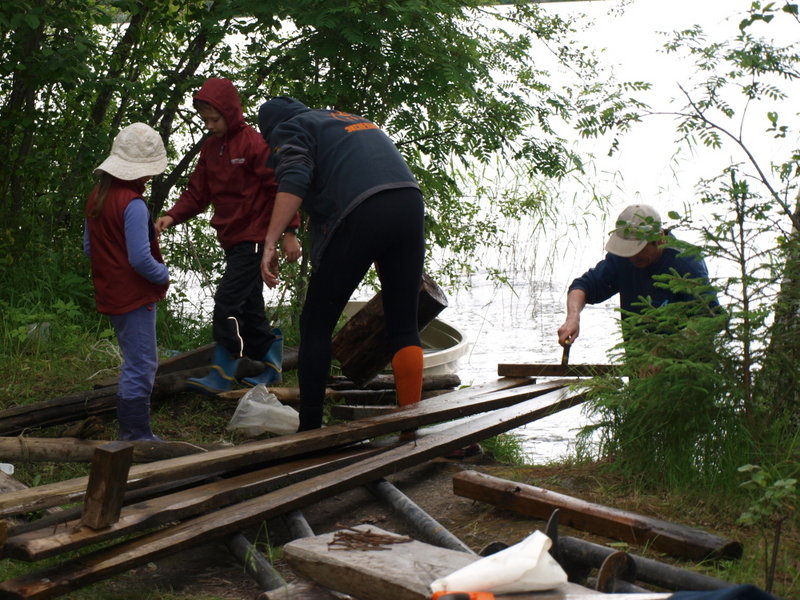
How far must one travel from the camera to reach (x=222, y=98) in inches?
230

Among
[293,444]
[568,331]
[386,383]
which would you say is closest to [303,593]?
[293,444]

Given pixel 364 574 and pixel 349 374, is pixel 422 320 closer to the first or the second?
pixel 349 374

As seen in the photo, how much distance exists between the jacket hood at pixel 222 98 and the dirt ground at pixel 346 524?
251 cm

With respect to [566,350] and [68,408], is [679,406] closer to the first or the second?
[566,350]

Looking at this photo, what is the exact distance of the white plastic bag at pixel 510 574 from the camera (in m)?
2.64

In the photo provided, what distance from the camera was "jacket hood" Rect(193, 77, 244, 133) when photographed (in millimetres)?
5809

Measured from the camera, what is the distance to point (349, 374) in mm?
6352

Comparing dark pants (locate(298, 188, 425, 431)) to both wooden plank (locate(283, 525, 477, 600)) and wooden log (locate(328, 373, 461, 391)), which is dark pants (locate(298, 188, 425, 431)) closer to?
wooden log (locate(328, 373, 461, 391))

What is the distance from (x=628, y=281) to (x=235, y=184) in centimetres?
255

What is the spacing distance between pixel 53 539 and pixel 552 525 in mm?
1708

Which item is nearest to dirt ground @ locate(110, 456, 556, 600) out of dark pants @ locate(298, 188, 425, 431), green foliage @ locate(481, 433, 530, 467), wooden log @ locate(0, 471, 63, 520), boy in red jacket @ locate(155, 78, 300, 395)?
wooden log @ locate(0, 471, 63, 520)

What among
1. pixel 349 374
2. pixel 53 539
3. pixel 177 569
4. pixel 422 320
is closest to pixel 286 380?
pixel 349 374

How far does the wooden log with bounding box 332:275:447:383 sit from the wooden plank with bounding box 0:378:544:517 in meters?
0.56

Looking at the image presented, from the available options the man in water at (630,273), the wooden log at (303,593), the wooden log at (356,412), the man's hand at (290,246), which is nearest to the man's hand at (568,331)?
the man in water at (630,273)
